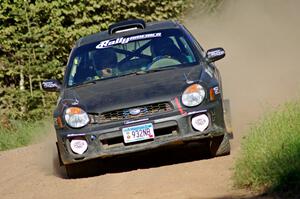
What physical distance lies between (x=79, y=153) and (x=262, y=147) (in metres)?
2.20

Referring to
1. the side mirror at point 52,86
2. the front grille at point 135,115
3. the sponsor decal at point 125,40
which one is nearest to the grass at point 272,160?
the front grille at point 135,115

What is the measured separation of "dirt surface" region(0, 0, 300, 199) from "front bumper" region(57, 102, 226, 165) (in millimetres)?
305

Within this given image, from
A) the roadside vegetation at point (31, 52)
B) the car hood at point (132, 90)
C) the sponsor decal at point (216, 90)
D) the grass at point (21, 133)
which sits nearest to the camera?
the car hood at point (132, 90)

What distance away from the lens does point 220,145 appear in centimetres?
1096

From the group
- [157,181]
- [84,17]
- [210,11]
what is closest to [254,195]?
[157,181]

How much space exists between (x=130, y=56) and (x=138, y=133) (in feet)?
5.88

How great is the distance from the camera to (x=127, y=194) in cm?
972

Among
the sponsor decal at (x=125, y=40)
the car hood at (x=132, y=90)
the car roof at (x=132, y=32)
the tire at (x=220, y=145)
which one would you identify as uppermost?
the car roof at (x=132, y=32)

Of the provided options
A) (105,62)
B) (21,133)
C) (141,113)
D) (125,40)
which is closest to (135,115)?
(141,113)

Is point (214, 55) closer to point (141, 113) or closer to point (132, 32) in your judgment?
point (132, 32)

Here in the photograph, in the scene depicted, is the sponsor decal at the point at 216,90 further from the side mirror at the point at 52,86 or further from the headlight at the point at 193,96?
the side mirror at the point at 52,86

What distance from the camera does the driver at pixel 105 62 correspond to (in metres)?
11.9

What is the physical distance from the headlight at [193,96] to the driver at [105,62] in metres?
1.48

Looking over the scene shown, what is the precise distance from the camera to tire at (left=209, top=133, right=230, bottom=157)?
35.8 feet
